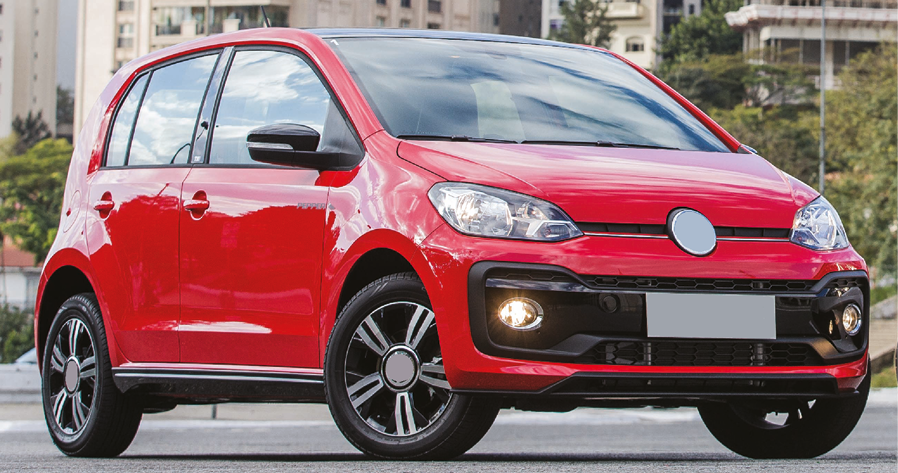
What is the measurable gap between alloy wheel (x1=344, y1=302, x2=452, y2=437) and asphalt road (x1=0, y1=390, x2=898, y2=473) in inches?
6.4

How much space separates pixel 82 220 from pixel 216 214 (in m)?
1.21

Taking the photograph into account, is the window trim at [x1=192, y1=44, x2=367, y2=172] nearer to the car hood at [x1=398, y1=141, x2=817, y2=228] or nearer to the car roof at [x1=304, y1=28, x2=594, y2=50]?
the car roof at [x1=304, y1=28, x2=594, y2=50]

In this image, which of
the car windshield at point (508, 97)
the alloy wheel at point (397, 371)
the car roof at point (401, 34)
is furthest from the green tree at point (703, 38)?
the alloy wheel at point (397, 371)

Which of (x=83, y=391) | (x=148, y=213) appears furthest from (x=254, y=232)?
(x=83, y=391)

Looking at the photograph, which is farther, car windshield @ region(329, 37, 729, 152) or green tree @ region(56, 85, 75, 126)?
green tree @ region(56, 85, 75, 126)

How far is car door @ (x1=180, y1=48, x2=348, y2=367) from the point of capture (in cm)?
525

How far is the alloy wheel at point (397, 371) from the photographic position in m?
4.71

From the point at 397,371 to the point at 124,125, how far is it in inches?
100

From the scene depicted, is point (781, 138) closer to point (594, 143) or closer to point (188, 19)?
point (188, 19)

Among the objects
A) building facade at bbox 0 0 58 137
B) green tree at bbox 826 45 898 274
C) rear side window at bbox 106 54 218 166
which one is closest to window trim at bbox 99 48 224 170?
rear side window at bbox 106 54 218 166

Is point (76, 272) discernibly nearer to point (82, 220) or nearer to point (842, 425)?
point (82, 220)

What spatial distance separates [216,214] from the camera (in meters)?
5.62

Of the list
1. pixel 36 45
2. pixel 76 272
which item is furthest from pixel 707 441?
pixel 36 45

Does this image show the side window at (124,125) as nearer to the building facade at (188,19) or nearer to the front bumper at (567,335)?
the front bumper at (567,335)
